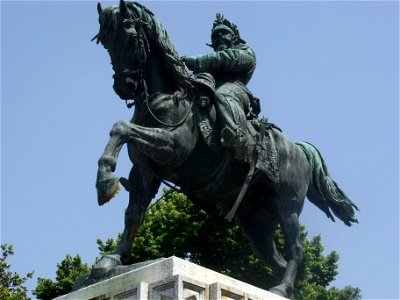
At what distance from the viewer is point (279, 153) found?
11555mm

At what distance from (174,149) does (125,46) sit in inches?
48.4

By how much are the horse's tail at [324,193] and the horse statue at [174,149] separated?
0.49 meters

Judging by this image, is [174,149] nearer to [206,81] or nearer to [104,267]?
[206,81]

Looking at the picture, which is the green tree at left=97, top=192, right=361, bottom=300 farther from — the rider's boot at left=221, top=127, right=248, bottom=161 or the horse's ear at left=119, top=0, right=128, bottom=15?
the horse's ear at left=119, top=0, right=128, bottom=15

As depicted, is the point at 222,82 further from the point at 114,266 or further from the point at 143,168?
the point at 114,266

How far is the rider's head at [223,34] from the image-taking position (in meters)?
12.2

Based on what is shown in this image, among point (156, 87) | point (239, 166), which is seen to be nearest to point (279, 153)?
point (239, 166)

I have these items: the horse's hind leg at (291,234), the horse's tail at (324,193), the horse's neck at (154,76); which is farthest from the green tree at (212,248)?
the horse's neck at (154,76)

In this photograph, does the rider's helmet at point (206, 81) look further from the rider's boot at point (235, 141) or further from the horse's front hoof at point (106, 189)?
the horse's front hoof at point (106, 189)

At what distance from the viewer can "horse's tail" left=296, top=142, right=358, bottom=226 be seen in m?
12.1

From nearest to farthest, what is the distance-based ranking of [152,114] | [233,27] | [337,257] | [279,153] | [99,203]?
1. [99,203]
2. [152,114]
3. [279,153]
4. [233,27]
5. [337,257]

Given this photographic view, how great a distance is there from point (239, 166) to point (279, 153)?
2.14 ft

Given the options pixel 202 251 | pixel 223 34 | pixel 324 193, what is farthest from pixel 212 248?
pixel 223 34

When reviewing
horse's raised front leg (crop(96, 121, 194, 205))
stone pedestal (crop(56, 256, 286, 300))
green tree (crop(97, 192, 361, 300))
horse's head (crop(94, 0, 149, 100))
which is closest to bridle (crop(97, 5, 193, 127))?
horse's head (crop(94, 0, 149, 100))
